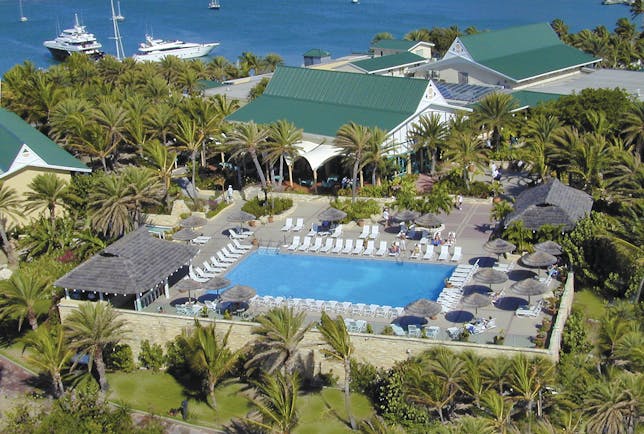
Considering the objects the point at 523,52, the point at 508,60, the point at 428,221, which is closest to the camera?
the point at 428,221

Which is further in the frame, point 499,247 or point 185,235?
point 185,235

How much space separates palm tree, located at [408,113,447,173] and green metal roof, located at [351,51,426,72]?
85.6 ft

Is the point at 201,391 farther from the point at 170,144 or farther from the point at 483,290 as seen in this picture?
the point at 170,144

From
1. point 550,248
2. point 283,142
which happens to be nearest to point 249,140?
point 283,142

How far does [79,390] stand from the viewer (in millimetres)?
33281

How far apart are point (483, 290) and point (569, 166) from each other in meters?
13.1

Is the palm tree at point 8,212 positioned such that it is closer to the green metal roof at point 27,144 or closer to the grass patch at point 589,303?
the green metal roof at point 27,144

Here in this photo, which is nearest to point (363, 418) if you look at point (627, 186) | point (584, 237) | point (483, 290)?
point (483, 290)

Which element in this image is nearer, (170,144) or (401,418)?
(401,418)

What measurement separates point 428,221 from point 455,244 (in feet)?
6.32

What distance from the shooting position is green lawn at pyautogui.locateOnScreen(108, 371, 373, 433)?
31.4 m

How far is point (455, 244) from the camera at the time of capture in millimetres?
43094

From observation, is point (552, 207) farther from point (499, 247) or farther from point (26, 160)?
point (26, 160)

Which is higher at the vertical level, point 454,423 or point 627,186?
point 627,186
